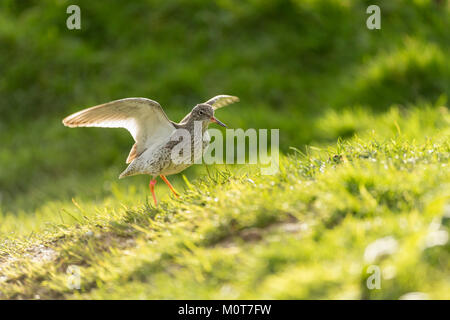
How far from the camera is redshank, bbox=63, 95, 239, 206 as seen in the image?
5275 mm

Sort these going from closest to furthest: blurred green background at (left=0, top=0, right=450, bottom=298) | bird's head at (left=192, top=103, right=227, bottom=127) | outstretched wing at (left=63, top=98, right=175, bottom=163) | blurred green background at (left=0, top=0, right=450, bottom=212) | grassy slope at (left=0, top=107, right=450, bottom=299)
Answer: grassy slope at (left=0, top=107, right=450, bottom=299) < outstretched wing at (left=63, top=98, right=175, bottom=163) < bird's head at (left=192, top=103, right=227, bottom=127) < blurred green background at (left=0, top=0, right=450, bottom=298) < blurred green background at (left=0, top=0, right=450, bottom=212)

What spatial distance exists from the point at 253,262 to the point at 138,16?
349 inches

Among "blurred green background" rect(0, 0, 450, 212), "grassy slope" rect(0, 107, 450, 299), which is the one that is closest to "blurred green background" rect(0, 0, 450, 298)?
"blurred green background" rect(0, 0, 450, 212)

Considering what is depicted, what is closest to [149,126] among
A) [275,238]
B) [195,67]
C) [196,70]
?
[275,238]

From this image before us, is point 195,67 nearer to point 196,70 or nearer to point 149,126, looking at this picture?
point 196,70

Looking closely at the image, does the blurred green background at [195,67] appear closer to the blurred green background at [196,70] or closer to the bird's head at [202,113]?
the blurred green background at [196,70]

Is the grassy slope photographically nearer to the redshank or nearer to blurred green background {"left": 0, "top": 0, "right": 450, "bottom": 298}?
the redshank

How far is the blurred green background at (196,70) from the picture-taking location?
9.16 m

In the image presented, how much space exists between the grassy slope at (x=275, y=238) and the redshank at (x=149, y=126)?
0.68m

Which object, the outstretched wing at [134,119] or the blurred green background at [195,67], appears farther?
the blurred green background at [195,67]

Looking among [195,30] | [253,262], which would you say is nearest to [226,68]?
[195,30]

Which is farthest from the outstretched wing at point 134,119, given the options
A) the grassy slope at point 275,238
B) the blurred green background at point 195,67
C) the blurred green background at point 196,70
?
the blurred green background at point 195,67

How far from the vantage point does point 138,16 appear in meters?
11.3
